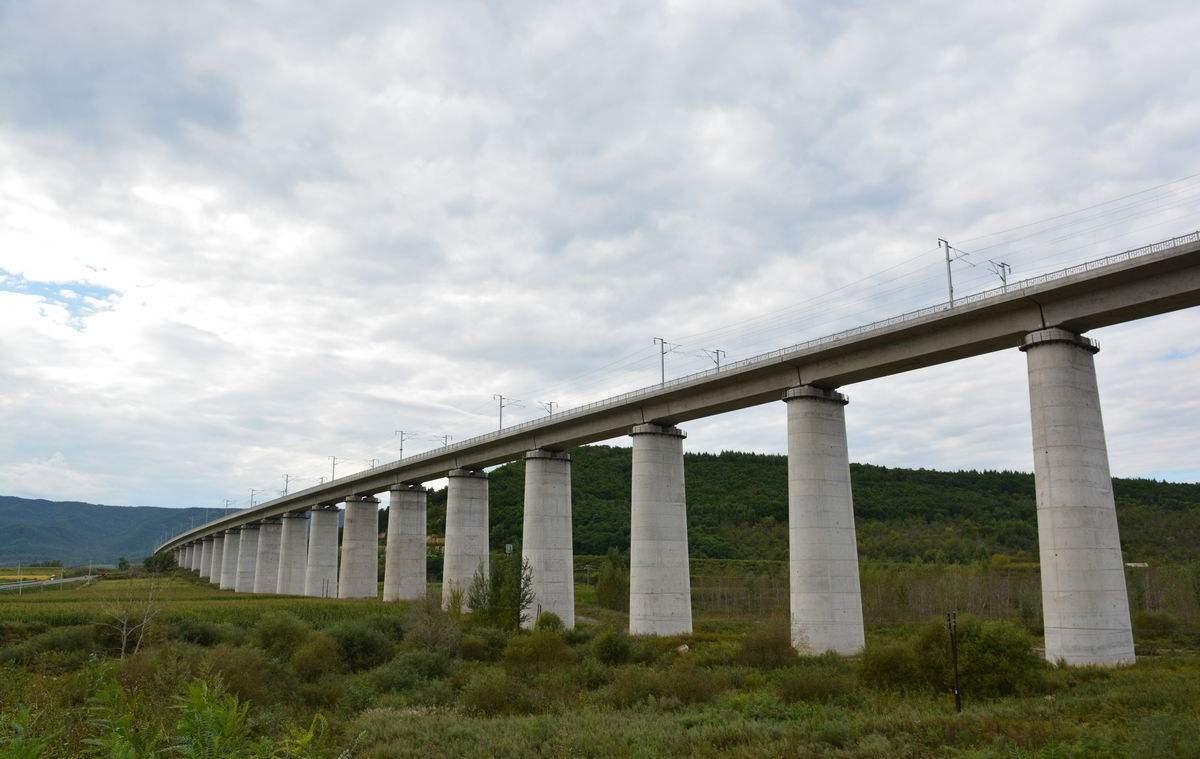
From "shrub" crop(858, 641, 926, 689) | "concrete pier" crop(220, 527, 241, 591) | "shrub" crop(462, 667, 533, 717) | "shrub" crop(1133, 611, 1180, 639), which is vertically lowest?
"shrub" crop(1133, 611, 1180, 639)

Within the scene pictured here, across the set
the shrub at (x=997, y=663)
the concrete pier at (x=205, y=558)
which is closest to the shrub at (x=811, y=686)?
the shrub at (x=997, y=663)

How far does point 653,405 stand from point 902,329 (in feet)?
59.1

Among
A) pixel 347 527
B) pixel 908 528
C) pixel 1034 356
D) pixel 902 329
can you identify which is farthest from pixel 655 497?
pixel 908 528

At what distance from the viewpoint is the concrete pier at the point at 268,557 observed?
111 metres

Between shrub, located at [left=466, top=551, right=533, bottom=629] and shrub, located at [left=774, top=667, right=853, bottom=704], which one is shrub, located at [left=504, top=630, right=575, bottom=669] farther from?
shrub, located at [left=774, top=667, right=853, bottom=704]

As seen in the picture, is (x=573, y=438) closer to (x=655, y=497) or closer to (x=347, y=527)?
(x=655, y=497)

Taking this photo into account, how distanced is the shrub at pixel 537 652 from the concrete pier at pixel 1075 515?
1813 cm

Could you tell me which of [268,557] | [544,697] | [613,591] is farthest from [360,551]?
[544,697]

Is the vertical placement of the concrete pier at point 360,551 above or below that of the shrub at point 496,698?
above

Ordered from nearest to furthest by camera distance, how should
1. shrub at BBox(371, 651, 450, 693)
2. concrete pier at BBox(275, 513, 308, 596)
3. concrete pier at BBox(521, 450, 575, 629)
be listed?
shrub at BBox(371, 651, 450, 693) < concrete pier at BBox(521, 450, 575, 629) < concrete pier at BBox(275, 513, 308, 596)

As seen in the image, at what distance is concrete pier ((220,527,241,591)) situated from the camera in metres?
128

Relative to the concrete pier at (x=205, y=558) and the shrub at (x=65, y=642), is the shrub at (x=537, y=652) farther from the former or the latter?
the concrete pier at (x=205, y=558)

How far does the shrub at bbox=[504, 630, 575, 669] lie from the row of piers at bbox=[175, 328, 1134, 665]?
10635mm

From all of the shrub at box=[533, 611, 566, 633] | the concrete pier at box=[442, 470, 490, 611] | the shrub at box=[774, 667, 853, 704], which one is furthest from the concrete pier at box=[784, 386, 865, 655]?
the concrete pier at box=[442, 470, 490, 611]
